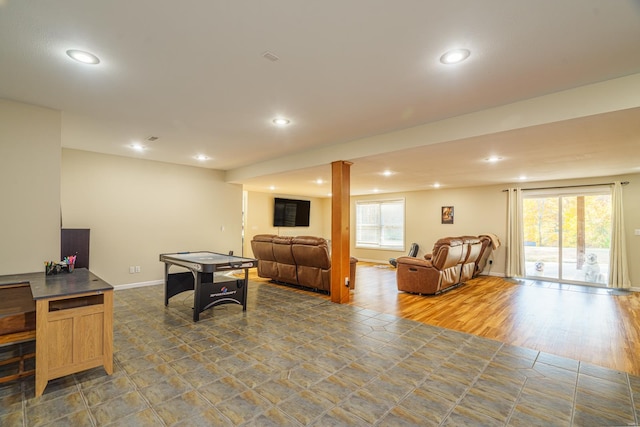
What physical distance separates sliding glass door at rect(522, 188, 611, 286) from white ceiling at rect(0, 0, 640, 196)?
2.25 m

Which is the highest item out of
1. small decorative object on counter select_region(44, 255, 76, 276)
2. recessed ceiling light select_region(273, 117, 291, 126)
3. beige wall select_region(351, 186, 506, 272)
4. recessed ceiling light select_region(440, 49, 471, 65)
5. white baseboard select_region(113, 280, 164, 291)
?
recessed ceiling light select_region(440, 49, 471, 65)

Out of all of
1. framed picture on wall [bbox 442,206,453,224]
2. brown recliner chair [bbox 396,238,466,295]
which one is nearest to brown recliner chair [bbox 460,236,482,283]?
brown recliner chair [bbox 396,238,466,295]

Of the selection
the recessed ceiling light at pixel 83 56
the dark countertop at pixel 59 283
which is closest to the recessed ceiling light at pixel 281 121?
the recessed ceiling light at pixel 83 56

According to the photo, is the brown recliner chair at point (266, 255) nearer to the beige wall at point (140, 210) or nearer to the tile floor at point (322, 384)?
the beige wall at point (140, 210)

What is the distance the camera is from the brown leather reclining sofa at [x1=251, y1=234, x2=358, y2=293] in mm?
5492

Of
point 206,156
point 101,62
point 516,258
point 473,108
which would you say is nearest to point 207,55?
point 101,62

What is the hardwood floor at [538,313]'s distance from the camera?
323 centimetres

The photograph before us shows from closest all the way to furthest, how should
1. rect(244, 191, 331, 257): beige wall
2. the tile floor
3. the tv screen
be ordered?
the tile floor, rect(244, 191, 331, 257): beige wall, the tv screen

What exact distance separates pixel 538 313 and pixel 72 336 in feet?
19.1

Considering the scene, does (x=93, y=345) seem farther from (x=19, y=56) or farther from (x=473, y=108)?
(x=473, y=108)

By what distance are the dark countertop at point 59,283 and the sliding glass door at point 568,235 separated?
870cm

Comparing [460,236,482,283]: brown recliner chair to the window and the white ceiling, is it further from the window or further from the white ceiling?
the window

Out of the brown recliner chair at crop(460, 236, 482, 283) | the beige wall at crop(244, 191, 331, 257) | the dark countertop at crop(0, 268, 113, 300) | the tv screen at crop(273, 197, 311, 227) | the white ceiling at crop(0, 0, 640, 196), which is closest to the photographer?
the white ceiling at crop(0, 0, 640, 196)

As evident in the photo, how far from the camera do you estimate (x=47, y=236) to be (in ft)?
11.0
